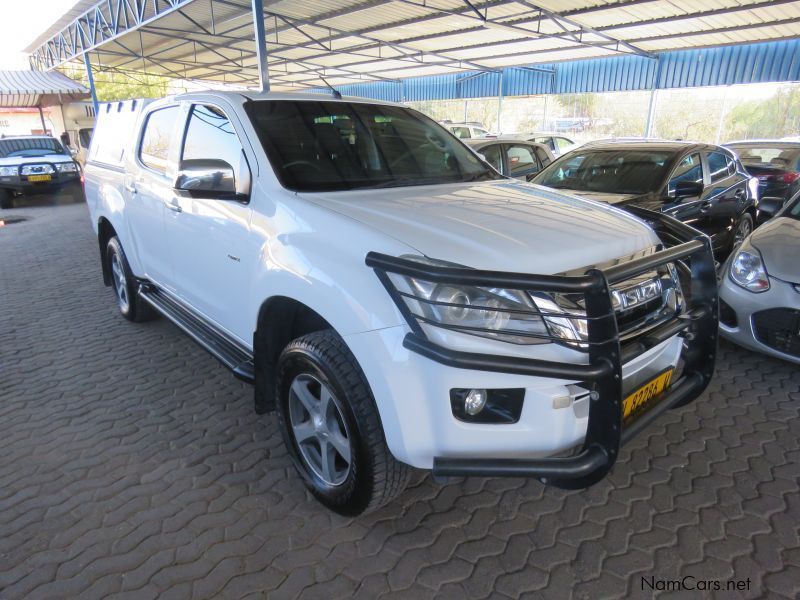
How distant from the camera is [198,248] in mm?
3014

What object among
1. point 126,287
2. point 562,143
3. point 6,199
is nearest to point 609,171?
point 126,287

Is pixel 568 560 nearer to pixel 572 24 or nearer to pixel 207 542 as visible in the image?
pixel 207 542

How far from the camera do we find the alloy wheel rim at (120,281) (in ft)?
15.0

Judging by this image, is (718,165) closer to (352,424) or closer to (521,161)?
(521,161)

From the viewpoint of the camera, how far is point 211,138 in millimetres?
2939

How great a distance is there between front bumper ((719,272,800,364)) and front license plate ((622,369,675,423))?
5.77ft

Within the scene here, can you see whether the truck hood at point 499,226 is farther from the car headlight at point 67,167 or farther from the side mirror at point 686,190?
the car headlight at point 67,167

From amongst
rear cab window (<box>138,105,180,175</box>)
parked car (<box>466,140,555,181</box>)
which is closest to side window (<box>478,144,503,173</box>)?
parked car (<box>466,140,555,181</box>)

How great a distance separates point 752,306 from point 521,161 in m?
4.94

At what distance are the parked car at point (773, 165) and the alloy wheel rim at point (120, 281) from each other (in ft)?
28.9

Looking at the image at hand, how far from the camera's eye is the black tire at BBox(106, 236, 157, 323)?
14.5 feet

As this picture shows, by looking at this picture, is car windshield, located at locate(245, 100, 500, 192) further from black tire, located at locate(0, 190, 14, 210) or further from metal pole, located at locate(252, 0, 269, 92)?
black tire, located at locate(0, 190, 14, 210)

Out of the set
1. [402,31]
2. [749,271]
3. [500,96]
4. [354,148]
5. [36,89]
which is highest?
[402,31]

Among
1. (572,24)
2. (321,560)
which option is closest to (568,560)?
(321,560)
